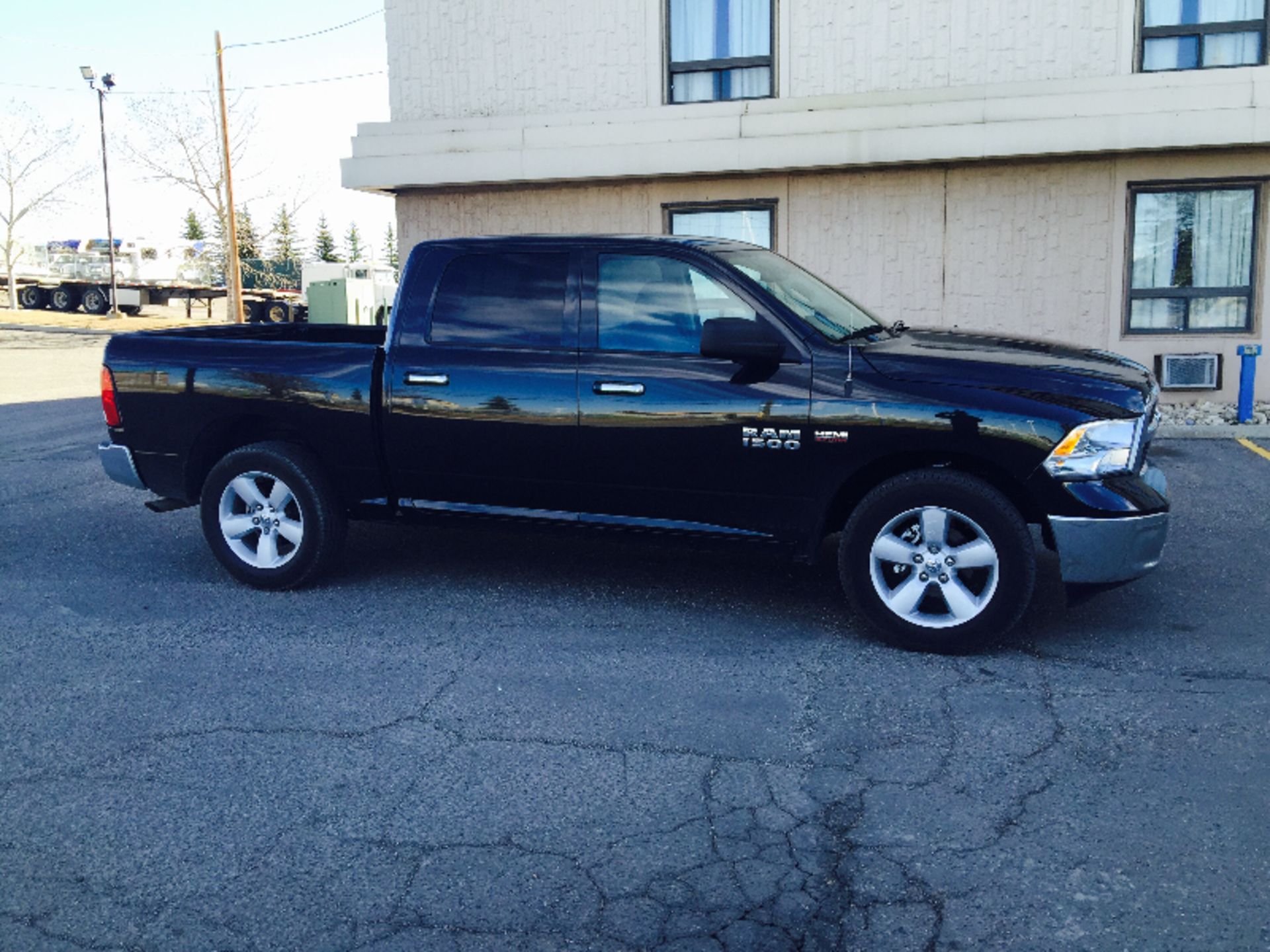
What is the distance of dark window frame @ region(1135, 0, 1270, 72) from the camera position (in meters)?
12.9

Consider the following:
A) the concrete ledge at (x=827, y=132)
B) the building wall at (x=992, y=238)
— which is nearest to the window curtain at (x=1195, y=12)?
the concrete ledge at (x=827, y=132)

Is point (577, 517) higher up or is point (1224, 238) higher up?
point (1224, 238)

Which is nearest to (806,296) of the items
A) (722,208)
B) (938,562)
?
(938,562)

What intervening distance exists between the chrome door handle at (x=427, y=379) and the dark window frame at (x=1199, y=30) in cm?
1013

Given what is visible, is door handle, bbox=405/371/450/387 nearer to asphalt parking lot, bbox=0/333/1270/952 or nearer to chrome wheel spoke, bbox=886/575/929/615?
asphalt parking lot, bbox=0/333/1270/952

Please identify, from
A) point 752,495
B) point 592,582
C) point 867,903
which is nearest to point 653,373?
point 752,495

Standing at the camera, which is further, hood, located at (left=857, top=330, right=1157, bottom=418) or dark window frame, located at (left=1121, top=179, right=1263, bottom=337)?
dark window frame, located at (left=1121, top=179, right=1263, bottom=337)

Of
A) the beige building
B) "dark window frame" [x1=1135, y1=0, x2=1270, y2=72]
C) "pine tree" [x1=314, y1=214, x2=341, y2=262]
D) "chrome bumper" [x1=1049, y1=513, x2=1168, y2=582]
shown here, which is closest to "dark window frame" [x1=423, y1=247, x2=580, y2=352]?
"chrome bumper" [x1=1049, y1=513, x2=1168, y2=582]

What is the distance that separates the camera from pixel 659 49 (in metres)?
14.2

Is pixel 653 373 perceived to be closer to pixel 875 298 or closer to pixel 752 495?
pixel 752 495

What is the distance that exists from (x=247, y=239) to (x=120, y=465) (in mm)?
54469

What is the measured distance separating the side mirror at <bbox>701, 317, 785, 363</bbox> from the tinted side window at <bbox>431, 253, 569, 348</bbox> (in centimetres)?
88

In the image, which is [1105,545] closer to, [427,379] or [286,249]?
[427,379]

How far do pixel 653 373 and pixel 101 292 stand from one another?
142ft
